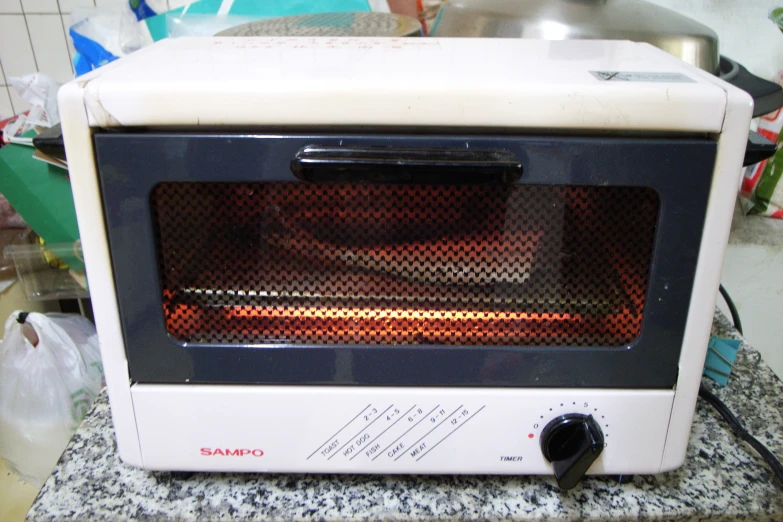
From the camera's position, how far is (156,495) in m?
0.50

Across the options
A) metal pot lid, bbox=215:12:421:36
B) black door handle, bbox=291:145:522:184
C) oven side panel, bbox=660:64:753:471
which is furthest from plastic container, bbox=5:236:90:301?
oven side panel, bbox=660:64:753:471

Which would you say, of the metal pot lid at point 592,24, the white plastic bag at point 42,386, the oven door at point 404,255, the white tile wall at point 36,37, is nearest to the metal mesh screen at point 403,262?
the oven door at point 404,255

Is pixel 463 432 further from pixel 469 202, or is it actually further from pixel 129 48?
pixel 129 48

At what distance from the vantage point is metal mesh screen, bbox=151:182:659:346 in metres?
0.42

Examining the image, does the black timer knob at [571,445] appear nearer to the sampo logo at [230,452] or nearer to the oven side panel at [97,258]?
the sampo logo at [230,452]

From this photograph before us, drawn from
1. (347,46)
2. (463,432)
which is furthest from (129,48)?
(463,432)

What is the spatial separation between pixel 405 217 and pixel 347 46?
0.63ft

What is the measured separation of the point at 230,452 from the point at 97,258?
191 millimetres

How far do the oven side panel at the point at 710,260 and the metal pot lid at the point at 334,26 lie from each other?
40 centimetres

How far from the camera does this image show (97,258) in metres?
0.42

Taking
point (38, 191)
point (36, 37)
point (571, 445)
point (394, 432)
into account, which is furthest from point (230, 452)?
point (36, 37)

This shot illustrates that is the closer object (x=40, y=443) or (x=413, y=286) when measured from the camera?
(x=413, y=286)

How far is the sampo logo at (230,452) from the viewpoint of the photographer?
47cm

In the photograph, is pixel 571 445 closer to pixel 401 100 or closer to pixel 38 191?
pixel 401 100
